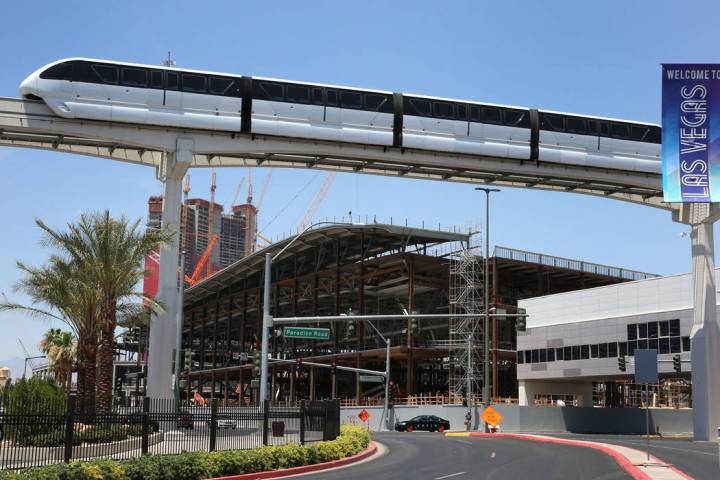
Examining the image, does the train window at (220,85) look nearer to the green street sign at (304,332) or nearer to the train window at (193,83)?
the train window at (193,83)

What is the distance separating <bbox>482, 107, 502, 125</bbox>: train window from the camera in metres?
46.6

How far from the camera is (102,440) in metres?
26.6

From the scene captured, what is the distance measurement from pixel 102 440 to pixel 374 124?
23312mm

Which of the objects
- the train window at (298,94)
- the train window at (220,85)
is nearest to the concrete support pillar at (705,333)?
the train window at (298,94)

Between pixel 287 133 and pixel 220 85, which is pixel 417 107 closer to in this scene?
pixel 287 133

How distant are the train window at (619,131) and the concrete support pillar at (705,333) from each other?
17.8 ft

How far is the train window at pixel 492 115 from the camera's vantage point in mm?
46594

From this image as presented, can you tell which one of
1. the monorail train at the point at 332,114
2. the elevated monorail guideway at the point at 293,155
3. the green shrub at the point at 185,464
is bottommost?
the green shrub at the point at 185,464

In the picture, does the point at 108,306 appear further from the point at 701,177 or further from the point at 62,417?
the point at 701,177

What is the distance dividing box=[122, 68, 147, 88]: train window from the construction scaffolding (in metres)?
45.1

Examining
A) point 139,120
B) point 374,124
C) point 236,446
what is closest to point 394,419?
point 374,124

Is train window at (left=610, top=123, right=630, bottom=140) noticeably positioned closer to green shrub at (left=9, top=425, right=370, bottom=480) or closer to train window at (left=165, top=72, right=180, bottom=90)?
train window at (left=165, top=72, right=180, bottom=90)

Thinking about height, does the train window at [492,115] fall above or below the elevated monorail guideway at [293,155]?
above

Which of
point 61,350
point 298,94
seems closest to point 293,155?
point 298,94
